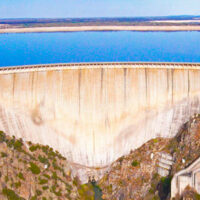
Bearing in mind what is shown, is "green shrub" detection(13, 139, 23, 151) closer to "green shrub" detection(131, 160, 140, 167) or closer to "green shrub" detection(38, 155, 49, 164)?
"green shrub" detection(38, 155, 49, 164)

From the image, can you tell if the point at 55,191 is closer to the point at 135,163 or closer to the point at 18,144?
the point at 18,144

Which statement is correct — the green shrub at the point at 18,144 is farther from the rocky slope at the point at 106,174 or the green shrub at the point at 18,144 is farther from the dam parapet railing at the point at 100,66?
the dam parapet railing at the point at 100,66

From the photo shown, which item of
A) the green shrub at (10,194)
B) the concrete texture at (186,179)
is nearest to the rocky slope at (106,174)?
the green shrub at (10,194)

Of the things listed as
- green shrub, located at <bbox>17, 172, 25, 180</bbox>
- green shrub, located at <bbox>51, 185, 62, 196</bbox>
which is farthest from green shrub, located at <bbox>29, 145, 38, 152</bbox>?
green shrub, located at <bbox>51, 185, 62, 196</bbox>

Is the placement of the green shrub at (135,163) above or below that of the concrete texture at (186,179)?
below

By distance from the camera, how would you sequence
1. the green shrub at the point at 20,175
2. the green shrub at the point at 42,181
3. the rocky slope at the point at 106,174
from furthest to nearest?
the green shrub at the point at 42,181 < the rocky slope at the point at 106,174 < the green shrub at the point at 20,175

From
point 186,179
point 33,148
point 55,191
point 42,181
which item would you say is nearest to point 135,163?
point 186,179

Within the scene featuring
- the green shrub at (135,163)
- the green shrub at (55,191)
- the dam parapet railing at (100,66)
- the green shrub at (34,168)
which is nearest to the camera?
the green shrub at (55,191)
